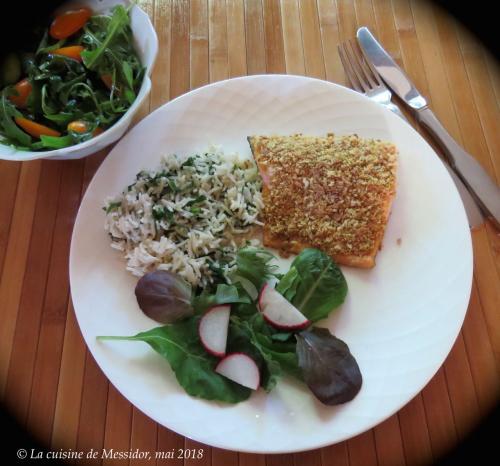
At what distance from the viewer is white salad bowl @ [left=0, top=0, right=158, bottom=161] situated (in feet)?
5.59

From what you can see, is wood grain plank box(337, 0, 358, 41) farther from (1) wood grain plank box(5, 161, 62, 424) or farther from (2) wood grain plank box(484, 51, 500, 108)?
(1) wood grain plank box(5, 161, 62, 424)

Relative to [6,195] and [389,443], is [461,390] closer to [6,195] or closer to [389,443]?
[389,443]

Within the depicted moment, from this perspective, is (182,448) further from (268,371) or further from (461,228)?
(461,228)

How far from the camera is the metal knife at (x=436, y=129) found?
194 centimetres

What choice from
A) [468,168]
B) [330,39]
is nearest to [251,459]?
[468,168]

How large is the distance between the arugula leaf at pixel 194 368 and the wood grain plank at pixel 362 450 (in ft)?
1.49

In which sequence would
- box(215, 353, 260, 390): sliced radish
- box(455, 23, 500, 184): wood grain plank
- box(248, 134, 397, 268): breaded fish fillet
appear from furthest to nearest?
box(455, 23, 500, 184): wood grain plank, box(248, 134, 397, 268): breaded fish fillet, box(215, 353, 260, 390): sliced radish

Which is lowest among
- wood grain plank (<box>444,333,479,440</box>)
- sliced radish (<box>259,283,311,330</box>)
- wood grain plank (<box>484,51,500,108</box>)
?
wood grain plank (<box>444,333,479,440</box>)

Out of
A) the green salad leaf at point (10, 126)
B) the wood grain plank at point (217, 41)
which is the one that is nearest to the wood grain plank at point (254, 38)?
the wood grain plank at point (217, 41)

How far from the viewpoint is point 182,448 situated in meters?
1.68

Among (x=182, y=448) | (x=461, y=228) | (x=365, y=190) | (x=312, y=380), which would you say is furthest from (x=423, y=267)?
(x=182, y=448)

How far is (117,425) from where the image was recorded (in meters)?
1.70

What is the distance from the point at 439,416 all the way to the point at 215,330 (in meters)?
0.89

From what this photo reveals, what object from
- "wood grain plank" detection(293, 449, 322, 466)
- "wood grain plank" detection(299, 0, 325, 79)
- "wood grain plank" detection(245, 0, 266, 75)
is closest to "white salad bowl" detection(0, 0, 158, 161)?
"wood grain plank" detection(245, 0, 266, 75)
